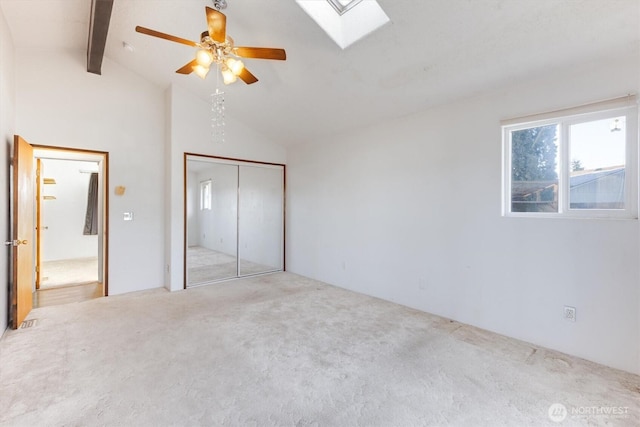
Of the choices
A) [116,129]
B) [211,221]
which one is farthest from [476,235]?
[116,129]

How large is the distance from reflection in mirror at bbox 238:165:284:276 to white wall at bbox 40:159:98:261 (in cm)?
418

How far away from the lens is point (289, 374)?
7.30 feet

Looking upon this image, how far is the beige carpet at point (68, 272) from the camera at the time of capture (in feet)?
16.0

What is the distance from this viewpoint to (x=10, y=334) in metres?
2.86

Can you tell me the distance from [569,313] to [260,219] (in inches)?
177

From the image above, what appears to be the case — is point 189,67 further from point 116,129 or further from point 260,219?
point 260,219

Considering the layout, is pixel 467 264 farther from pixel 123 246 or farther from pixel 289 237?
pixel 123 246

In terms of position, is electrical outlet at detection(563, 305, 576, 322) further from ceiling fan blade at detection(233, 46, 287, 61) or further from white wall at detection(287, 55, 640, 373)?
ceiling fan blade at detection(233, 46, 287, 61)

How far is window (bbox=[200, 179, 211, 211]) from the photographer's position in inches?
190

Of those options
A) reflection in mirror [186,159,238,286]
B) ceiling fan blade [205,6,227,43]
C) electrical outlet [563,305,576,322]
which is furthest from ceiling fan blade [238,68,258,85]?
electrical outlet [563,305,576,322]

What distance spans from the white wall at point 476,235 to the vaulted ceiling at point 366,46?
244 millimetres

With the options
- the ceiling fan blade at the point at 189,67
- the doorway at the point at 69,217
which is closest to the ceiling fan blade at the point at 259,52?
the ceiling fan blade at the point at 189,67

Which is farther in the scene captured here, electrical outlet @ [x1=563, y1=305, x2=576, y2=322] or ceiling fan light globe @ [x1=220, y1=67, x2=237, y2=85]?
ceiling fan light globe @ [x1=220, y1=67, x2=237, y2=85]

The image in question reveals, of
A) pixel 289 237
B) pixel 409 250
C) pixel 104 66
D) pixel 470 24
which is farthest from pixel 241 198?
pixel 470 24
